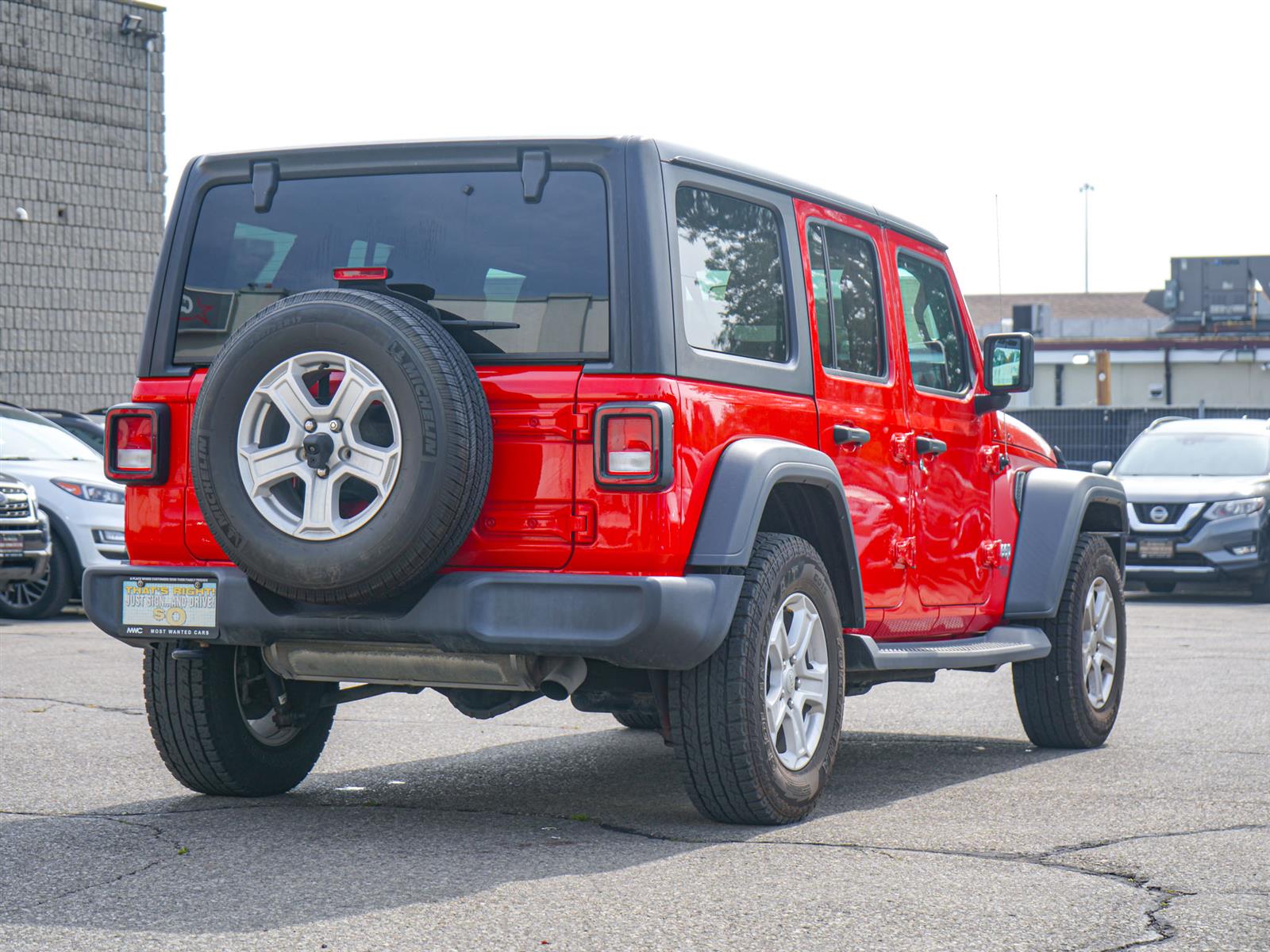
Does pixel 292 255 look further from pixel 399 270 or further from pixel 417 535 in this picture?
pixel 417 535

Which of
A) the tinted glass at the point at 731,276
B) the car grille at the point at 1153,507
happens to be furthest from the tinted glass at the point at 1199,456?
the tinted glass at the point at 731,276

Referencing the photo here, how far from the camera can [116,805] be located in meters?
5.79

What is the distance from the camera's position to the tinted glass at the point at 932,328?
6.98 metres

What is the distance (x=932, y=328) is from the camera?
726 cm

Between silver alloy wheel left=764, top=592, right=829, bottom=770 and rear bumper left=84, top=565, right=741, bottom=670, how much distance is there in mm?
402

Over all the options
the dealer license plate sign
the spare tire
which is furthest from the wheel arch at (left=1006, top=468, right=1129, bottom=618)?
the dealer license plate sign

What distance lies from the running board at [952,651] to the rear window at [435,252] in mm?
1578

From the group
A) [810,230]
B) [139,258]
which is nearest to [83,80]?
[139,258]

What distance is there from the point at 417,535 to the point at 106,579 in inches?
48.0

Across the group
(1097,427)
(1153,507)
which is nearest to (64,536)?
(1153,507)

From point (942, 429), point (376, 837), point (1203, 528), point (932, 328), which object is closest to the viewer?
point (376, 837)

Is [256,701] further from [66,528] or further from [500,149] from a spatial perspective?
[66,528]

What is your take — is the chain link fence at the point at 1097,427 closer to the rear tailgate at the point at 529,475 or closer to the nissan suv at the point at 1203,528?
the nissan suv at the point at 1203,528

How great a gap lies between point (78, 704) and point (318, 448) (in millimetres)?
4065
